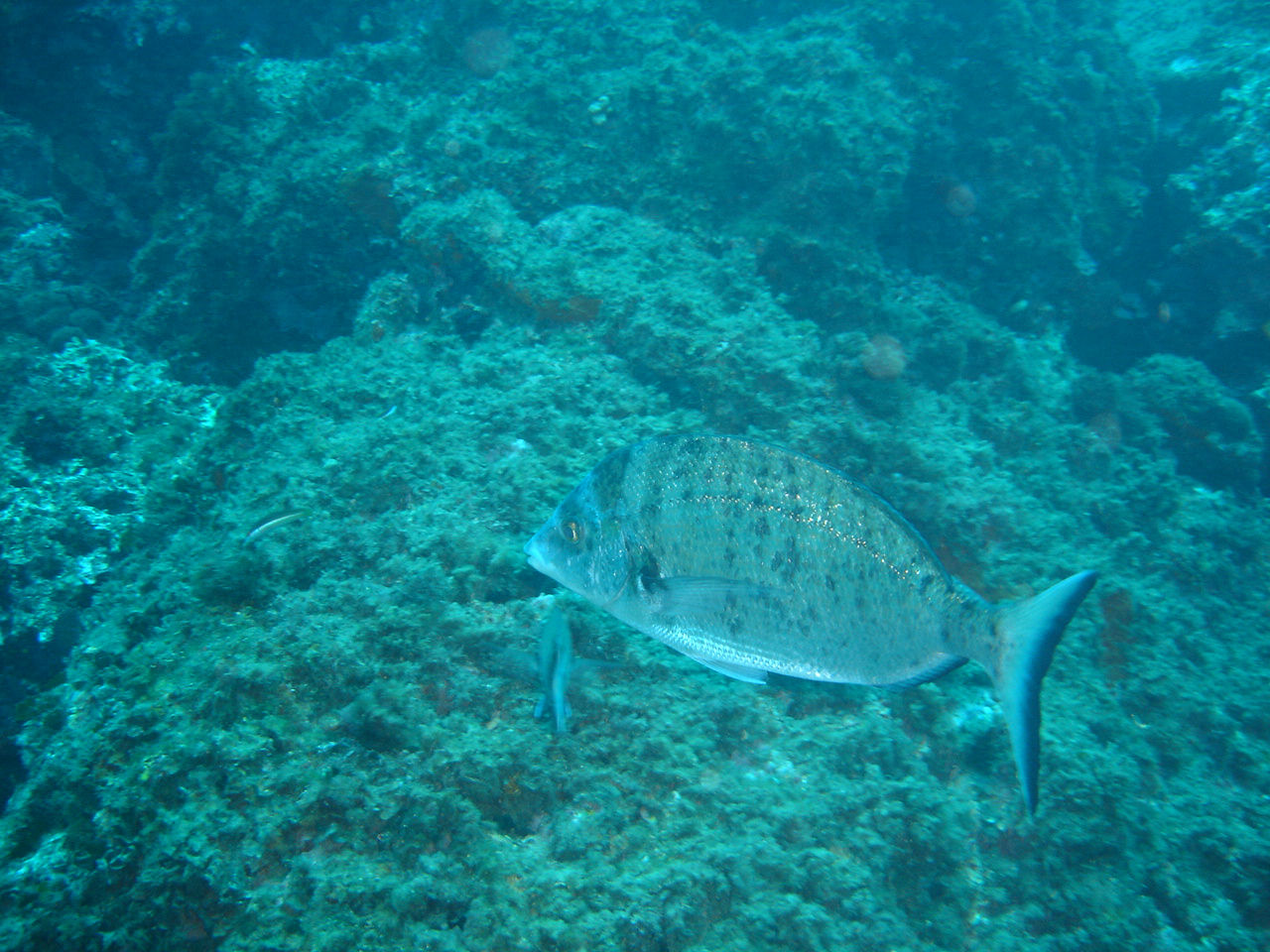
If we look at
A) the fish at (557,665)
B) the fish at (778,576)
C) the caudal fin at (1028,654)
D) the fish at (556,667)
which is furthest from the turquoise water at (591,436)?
the caudal fin at (1028,654)

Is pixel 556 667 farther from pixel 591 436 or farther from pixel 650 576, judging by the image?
pixel 591 436

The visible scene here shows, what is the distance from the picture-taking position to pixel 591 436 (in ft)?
15.5

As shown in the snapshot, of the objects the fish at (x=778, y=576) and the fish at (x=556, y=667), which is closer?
the fish at (x=778, y=576)

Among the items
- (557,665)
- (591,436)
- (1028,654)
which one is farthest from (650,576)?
(591,436)

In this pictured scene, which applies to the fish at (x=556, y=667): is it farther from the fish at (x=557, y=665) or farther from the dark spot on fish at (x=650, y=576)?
the dark spot on fish at (x=650, y=576)

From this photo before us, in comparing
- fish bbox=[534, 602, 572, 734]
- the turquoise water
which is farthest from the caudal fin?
fish bbox=[534, 602, 572, 734]

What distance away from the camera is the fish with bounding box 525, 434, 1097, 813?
2.17 m

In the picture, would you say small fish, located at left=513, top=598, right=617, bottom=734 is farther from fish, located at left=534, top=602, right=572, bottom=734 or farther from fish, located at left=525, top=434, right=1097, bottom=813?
fish, located at left=525, top=434, right=1097, bottom=813

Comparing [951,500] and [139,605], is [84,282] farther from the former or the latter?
[951,500]

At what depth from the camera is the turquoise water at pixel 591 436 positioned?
2426 millimetres

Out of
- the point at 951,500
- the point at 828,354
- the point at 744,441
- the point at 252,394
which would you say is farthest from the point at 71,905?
the point at 828,354

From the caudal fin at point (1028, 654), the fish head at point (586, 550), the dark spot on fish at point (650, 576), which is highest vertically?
the fish head at point (586, 550)

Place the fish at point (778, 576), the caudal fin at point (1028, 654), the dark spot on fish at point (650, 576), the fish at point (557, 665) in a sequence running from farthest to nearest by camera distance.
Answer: the fish at point (557, 665) → the dark spot on fish at point (650, 576) → the fish at point (778, 576) → the caudal fin at point (1028, 654)

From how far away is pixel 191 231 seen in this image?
805 cm
